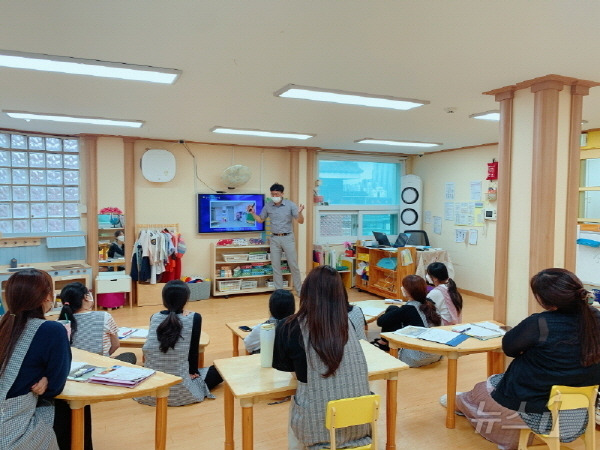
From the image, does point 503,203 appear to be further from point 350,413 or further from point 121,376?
point 121,376

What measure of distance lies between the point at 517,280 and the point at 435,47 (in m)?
1.77

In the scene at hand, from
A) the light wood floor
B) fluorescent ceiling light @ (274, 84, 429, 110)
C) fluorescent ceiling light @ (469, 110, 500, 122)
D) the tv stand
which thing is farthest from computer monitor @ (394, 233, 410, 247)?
fluorescent ceiling light @ (274, 84, 429, 110)

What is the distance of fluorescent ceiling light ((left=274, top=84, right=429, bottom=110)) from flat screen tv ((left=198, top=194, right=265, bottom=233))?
3491 millimetres

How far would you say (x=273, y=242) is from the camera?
680cm

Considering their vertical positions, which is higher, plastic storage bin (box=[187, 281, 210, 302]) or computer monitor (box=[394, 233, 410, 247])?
computer monitor (box=[394, 233, 410, 247])

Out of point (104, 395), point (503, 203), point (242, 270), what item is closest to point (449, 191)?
point (242, 270)

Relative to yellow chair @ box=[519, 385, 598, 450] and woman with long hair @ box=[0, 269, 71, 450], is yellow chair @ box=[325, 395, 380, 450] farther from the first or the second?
woman with long hair @ box=[0, 269, 71, 450]

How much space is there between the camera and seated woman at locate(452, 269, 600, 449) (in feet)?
6.78

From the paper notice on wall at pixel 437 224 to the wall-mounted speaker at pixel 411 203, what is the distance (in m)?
0.32

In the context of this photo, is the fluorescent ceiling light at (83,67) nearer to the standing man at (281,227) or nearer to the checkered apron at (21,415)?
the checkered apron at (21,415)

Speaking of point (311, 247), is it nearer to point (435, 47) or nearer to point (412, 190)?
point (412, 190)

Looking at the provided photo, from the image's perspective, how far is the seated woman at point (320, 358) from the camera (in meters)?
1.96

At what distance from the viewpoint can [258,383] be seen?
2152mm

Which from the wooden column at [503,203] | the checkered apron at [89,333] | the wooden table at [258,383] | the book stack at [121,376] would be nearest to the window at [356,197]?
the wooden column at [503,203]
